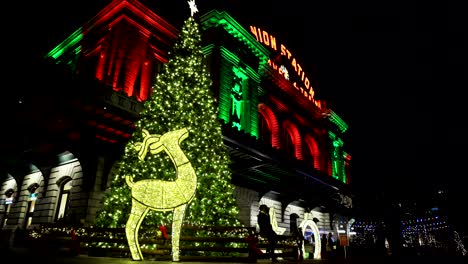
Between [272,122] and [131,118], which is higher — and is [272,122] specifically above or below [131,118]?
above

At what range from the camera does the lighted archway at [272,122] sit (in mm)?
33438

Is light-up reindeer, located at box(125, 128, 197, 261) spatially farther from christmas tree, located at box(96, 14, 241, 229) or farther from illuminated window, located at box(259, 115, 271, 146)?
illuminated window, located at box(259, 115, 271, 146)

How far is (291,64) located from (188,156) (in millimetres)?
28870

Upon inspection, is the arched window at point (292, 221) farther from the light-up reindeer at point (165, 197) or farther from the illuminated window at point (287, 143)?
the light-up reindeer at point (165, 197)

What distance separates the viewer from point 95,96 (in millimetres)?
15328

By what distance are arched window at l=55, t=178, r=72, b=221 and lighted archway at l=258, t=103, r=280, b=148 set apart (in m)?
20.0

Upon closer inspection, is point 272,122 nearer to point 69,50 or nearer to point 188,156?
point 69,50

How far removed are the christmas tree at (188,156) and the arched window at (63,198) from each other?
6738 mm

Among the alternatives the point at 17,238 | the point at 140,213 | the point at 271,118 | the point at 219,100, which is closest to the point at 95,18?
the point at 219,100

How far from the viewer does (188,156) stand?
12297mm

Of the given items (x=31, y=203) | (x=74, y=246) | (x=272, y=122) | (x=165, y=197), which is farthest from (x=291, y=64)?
(x=165, y=197)

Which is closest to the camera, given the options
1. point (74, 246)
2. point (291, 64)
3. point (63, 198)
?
point (74, 246)

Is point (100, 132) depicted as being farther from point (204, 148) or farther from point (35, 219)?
point (35, 219)

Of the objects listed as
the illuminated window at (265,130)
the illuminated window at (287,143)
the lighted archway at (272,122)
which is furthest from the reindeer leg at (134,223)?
the illuminated window at (287,143)
